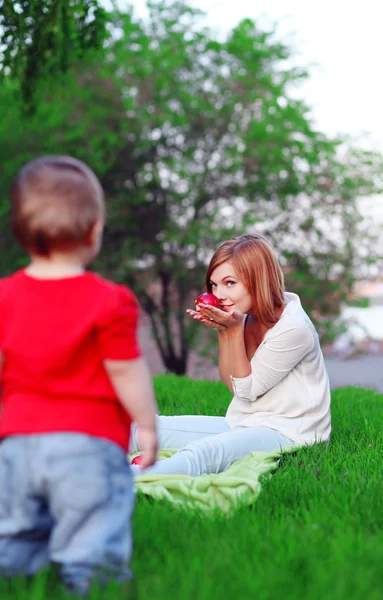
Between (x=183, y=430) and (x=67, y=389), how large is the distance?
266 centimetres

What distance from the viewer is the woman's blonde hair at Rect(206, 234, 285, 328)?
161 inches

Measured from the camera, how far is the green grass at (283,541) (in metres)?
2.06

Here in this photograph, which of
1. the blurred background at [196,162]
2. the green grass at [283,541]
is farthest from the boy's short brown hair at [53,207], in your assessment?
the blurred background at [196,162]

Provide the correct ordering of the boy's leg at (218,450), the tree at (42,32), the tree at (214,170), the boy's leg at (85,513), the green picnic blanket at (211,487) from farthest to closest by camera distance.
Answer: the tree at (214,170)
the tree at (42,32)
the boy's leg at (218,450)
the green picnic blanket at (211,487)
the boy's leg at (85,513)

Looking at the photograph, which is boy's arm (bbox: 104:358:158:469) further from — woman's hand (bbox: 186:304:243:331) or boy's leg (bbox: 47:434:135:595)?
woman's hand (bbox: 186:304:243:331)

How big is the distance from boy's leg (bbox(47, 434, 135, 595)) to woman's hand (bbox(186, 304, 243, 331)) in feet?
6.49

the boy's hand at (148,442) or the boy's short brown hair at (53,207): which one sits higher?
the boy's short brown hair at (53,207)

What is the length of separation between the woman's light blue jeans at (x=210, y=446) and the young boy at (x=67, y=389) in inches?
62.7

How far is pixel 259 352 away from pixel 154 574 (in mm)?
2041

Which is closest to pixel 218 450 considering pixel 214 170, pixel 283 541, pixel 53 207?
pixel 283 541

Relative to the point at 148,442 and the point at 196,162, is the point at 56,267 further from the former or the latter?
the point at 196,162

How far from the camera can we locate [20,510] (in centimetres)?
203

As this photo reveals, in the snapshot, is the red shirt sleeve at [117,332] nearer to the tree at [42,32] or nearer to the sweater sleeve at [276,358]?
the sweater sleeve at [276,358]

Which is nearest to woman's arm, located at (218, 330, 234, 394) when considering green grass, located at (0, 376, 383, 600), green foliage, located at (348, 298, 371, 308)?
green grass, located at (0, 376, 383, 600)
